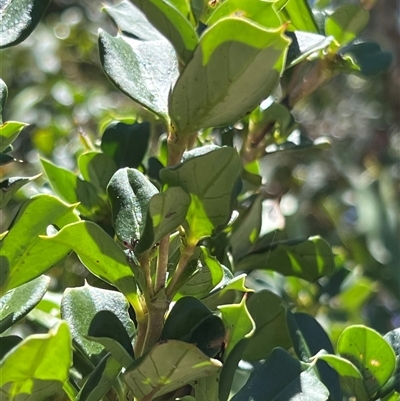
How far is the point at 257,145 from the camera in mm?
821

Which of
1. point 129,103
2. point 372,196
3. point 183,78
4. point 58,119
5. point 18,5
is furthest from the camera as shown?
point 129,103

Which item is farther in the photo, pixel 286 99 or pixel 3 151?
pixel 286 99

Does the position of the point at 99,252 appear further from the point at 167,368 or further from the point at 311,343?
the point at 311,343

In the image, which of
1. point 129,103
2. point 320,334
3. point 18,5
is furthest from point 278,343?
point 129,103

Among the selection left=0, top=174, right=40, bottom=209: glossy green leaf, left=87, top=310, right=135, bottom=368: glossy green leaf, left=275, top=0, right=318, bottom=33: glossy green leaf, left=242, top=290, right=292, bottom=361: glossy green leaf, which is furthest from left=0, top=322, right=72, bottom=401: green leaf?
left=275, top=0, right=318, bottom=33: glossy green leaf

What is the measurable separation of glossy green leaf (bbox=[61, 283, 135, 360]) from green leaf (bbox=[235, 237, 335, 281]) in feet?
0.70

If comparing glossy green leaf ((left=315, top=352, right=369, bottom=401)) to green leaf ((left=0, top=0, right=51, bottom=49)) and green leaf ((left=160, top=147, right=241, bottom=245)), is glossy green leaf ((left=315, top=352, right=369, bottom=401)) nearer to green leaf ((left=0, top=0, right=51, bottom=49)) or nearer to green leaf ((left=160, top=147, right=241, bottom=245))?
green leaf ((left=160, top=147, right=241, bottom=245))

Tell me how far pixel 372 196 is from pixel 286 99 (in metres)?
1.25

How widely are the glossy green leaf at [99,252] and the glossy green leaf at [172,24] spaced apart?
132 millimetres

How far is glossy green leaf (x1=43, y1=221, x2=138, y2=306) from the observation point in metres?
0.47

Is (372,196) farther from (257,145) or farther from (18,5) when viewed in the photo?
(18,5)

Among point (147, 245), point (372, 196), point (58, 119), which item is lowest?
Result: point (372, 196)

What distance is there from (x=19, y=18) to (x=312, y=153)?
1.77m

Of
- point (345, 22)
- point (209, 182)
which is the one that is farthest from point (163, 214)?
point (345, 22)
